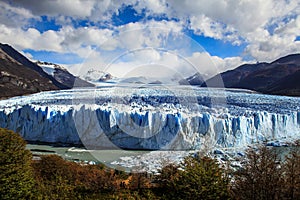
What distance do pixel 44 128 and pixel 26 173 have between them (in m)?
10.6

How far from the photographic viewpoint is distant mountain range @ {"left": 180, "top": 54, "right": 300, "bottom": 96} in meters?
44.2

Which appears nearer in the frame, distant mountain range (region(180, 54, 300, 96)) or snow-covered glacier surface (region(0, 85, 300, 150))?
snow-covered glacier surface (region(0, 85, 300, 150))

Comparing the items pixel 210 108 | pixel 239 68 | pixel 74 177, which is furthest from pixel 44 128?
pixel 239 68

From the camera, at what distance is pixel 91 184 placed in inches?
345

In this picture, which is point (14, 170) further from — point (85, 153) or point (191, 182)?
point (85, 153)

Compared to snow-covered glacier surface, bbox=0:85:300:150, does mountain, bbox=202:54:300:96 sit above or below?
above

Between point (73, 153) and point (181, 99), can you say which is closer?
point (73, 153)

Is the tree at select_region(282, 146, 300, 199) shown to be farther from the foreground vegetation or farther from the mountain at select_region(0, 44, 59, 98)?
the mountain at select_region(0, 44, 59, 98)

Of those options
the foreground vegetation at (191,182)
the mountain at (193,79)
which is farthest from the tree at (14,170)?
the mountain at (193,79)

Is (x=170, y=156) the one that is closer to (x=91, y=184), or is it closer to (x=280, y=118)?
(x=91, y=184)

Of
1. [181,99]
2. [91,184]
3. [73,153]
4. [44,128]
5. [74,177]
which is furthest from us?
[181,99]

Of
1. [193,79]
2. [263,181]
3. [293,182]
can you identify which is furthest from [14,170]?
[193,79]

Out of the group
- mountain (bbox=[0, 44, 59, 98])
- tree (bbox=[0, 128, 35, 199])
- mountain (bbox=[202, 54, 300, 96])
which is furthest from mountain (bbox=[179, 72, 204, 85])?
mountain (bbox=[0, 44, 59, 98])

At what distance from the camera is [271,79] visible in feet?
217
